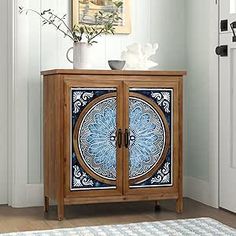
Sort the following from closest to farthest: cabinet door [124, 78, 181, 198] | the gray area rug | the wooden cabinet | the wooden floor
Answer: the gray area rug → the wooden floor → the wooden cabinet → cabinet door [124, 78, 181, 198]

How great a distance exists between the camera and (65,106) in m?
3.64

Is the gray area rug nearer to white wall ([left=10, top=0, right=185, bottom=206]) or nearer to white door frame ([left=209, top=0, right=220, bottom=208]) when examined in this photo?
white door frame ([left=209, top=0, right=220, bottom=208])

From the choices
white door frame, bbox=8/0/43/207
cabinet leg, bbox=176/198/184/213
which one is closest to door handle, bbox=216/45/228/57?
cabinet leg, bbox=176/198/184/213

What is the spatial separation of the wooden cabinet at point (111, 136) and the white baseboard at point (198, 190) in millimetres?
324

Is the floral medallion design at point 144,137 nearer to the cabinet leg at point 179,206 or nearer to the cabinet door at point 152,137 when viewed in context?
the cabinet door at point 152,137

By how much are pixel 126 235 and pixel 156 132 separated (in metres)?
0.82

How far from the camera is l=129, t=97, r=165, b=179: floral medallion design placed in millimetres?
3789

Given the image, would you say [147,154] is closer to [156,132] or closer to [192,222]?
[156,132]

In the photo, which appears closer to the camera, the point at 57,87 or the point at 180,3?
the point at 57,87

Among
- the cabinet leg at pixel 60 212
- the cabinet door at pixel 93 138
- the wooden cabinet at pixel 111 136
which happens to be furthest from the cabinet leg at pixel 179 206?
the cabinet leg at pixel 60 212

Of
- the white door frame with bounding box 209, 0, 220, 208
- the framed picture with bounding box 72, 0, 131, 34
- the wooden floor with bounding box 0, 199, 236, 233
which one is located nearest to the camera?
the wooden floor with bounding box 0, 199, 236, 233

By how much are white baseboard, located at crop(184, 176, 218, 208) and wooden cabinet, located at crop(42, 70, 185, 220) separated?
324mm

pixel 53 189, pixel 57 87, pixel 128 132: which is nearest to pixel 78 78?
pixel 57 87

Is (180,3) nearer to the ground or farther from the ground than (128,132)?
farther from the ground
